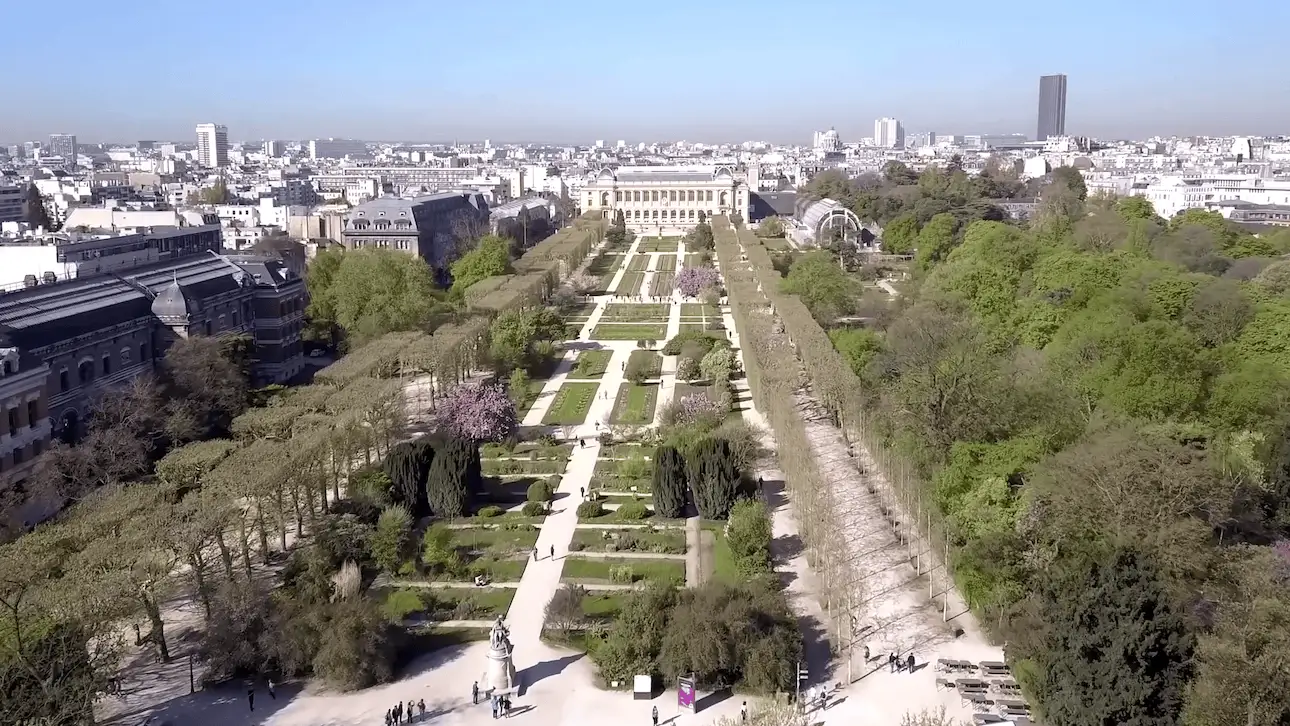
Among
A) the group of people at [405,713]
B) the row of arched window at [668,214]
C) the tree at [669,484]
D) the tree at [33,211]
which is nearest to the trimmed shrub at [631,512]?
the tree at [669,484]

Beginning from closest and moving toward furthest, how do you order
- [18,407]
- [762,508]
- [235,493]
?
[235,493]
[762,508]
[18,407]

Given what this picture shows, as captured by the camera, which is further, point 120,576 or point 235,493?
point 235,493

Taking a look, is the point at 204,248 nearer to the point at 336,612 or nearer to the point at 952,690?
the point at 336,612

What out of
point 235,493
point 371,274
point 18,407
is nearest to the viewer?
point 235,493

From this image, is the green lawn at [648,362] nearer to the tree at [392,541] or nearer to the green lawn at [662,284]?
the green lawn at [662,284]

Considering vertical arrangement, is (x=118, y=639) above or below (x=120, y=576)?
below

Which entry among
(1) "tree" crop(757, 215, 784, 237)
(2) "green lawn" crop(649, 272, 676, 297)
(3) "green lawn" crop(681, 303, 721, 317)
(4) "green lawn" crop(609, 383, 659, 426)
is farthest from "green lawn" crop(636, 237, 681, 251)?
(4) "green lawn" crop(609, 383, 659, 426)

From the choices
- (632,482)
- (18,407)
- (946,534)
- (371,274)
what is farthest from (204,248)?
(946,534)
